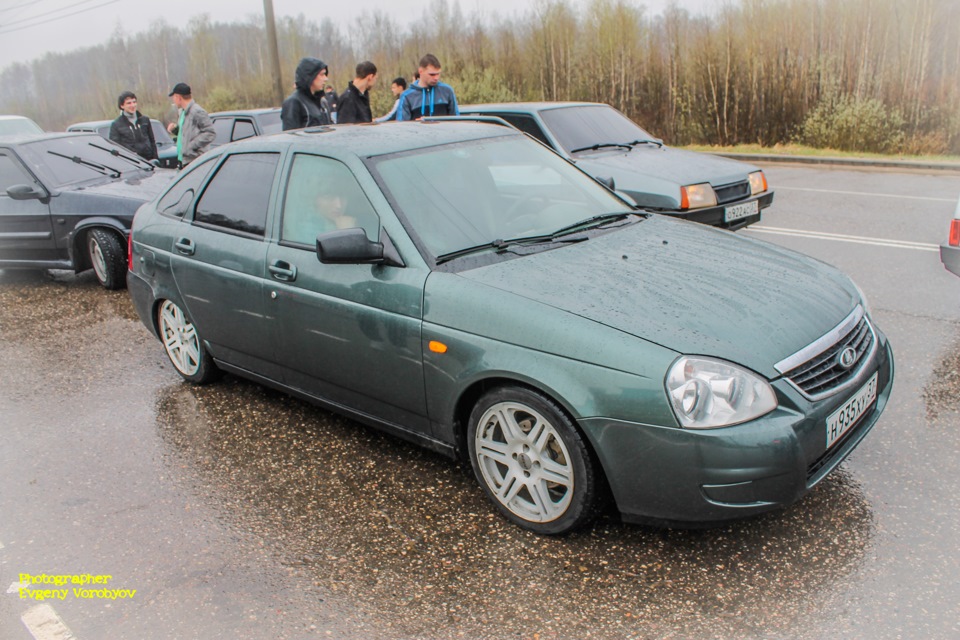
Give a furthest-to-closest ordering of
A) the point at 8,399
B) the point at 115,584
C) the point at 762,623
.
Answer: the point at 8,399
the point at 115,584
the point at 762,623

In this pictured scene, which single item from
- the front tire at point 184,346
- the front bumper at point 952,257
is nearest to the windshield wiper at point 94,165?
the front tire at point 184,346

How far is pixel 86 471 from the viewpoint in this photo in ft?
13.5

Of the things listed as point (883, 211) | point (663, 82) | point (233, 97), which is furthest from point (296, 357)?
point (233, 97)

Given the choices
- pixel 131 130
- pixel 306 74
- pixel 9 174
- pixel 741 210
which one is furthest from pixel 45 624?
pixel 131 130

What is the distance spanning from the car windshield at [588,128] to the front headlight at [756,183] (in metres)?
1.33

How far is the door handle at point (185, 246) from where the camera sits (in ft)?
15.3

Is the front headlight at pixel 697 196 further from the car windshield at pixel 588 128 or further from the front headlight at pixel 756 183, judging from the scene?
the car windshield at pixel 588 128

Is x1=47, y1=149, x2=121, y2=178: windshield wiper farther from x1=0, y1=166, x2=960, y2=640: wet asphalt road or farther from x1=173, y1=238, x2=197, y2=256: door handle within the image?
x1=173, y1=238, x2=197, y2=256: door handle

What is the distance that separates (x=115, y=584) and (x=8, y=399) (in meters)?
2.75

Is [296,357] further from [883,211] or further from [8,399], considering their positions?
[883,211]

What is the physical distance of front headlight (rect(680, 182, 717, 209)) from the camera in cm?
721

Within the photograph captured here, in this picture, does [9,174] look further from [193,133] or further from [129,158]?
[193,133]

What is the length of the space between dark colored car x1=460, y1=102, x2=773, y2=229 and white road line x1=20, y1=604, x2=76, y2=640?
5.55 metres

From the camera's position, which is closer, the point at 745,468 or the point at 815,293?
the point at 745,468
